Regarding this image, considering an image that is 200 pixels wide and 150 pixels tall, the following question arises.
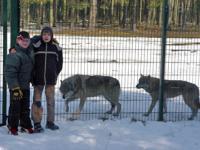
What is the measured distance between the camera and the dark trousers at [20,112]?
26.0 feet

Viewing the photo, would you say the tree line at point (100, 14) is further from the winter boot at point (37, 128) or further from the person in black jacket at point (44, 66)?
the winter boot at point (37, 128)

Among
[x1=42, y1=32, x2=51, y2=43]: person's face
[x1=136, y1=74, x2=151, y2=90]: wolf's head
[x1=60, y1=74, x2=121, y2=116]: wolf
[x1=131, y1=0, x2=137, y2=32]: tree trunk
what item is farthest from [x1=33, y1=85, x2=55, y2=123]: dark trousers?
[x1=136, y1=74, x2=151, y2=90]: wolf's head

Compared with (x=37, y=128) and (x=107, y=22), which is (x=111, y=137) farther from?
(x=107, y=22)

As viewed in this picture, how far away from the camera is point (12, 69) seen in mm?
7645

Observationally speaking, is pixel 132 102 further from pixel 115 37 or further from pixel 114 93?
pixel 115 37

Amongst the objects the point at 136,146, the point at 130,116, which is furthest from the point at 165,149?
the point at 130,116

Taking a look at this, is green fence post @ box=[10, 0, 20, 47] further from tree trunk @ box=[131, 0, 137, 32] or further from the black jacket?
tree trunk @ box=[131, 0, 137, 32]

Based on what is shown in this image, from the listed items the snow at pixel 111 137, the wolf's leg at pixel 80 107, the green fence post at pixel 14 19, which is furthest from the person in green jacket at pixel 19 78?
the wolf's leg at pixel 80 107

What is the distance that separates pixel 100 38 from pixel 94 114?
161 centimetres

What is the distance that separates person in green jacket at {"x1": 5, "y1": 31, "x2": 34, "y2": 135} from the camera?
25.2 feet

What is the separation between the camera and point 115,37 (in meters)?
9.27

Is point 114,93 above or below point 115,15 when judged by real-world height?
below

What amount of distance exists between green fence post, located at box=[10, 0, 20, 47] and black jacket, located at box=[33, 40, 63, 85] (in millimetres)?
469

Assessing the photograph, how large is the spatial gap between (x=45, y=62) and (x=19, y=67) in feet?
1.76
